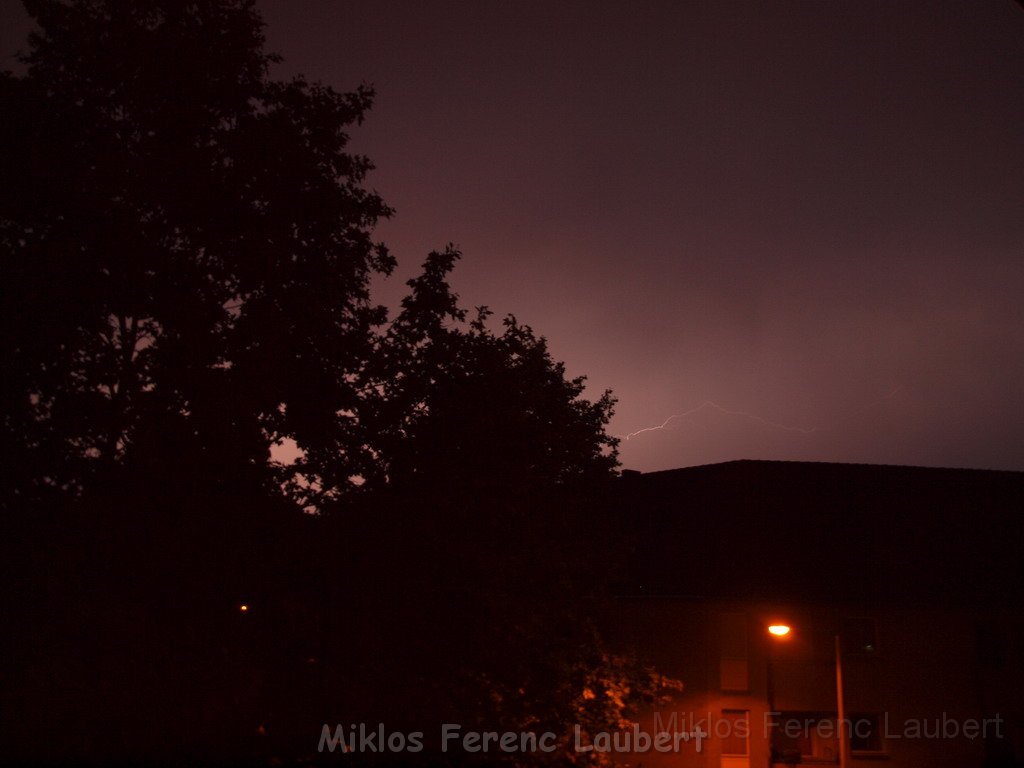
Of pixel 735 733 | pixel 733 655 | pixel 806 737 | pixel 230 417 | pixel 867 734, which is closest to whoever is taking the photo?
pixel 230 417

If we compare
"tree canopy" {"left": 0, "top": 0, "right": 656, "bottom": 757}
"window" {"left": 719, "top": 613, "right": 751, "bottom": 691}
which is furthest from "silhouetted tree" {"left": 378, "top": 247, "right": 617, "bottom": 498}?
"window" {"left": 719, "top": 613, "right": 751, "bottom": 691}

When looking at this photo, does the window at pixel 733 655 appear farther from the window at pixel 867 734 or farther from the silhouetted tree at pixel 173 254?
the silhouetted tree at pixel 173 254

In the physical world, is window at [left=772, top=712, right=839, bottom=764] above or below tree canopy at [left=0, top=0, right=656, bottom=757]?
below

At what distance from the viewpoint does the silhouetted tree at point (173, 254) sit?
47.4ft

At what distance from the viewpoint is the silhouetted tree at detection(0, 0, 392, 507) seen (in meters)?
14.5

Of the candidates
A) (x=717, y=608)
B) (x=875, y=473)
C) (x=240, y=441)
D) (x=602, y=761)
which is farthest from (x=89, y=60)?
(x=875, y=473)

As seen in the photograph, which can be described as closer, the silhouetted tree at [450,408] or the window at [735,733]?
the silhouetted tree at [450,408]

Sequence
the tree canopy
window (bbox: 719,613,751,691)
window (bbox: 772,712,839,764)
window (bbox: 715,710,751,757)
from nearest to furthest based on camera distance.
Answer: the tree canopy
window (bbox: 772,712,839,764)
window (bbox: 715,710,751,757)
window (bbox: 719,613,751,691)

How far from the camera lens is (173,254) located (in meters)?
16.1

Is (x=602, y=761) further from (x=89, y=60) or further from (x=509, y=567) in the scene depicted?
(x=89, y=60)

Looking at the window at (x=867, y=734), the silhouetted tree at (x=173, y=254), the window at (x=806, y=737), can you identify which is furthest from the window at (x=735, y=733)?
the silhouetted tree at (x=173, y=254)

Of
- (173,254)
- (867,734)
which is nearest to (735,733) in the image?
(867,734)

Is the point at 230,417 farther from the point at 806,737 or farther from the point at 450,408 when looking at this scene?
the point at 806,737

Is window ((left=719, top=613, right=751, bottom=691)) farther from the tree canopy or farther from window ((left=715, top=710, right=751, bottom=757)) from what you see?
the tree canopy
